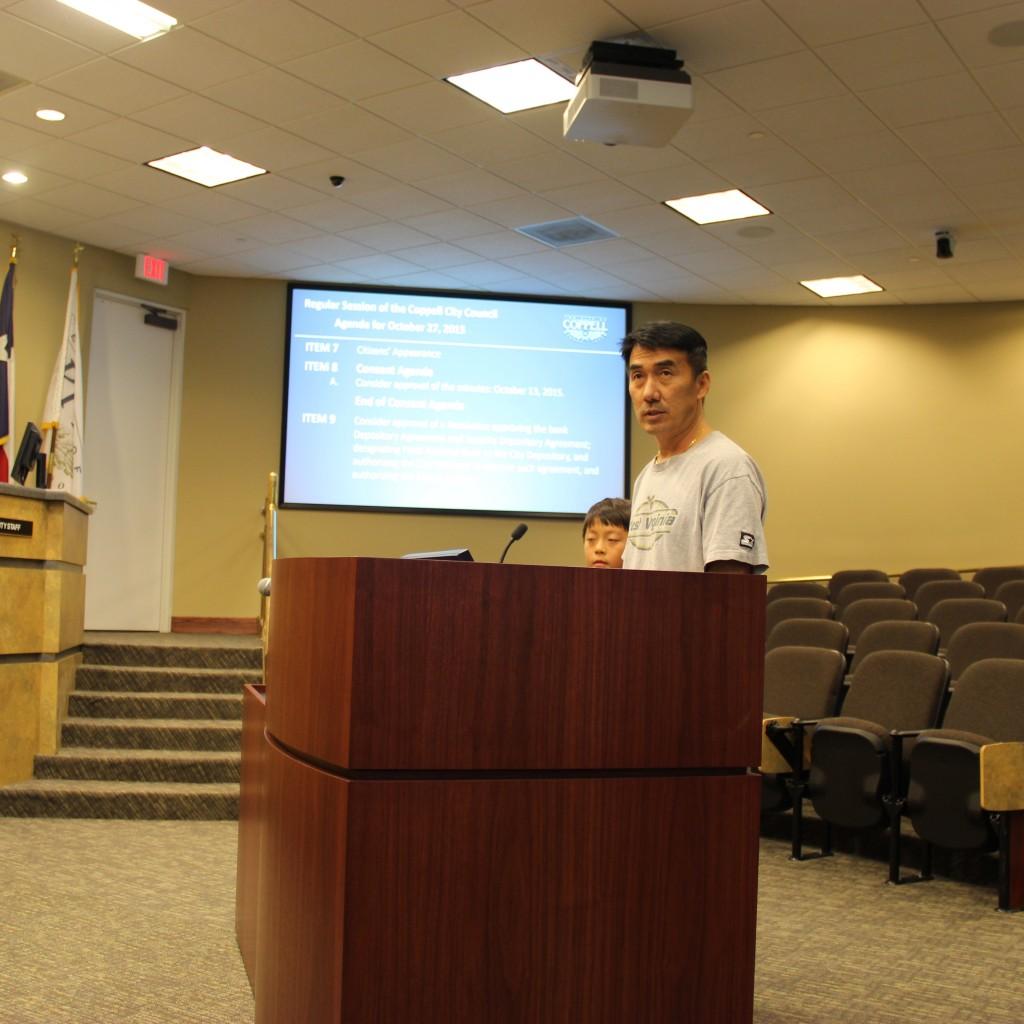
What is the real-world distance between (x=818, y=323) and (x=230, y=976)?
7763 mm

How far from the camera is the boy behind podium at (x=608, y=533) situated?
2838mm

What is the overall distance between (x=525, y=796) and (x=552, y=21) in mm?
4036

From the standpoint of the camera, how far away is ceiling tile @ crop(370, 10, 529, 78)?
4867 millimetres

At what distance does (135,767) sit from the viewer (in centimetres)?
547

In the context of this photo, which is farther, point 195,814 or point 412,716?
point 195,814

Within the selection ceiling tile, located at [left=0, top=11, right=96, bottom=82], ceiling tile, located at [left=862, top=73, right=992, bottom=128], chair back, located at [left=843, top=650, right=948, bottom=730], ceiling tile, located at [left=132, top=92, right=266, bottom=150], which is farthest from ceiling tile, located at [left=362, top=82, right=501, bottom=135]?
chair back, located at [left=843, top=650, right=948, bottom=730]

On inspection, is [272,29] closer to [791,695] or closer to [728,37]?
[728,37]

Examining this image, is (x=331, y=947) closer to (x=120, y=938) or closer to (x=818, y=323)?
(x=120, y=938)

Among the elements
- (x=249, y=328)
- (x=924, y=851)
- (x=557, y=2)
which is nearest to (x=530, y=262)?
(x=249, y=328)

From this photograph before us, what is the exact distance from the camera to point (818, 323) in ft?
30.9

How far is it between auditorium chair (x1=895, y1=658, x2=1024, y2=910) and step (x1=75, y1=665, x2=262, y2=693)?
148 inches

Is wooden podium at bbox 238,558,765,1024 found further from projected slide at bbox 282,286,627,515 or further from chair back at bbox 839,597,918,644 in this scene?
projected slide at bbox 282,286,627,515

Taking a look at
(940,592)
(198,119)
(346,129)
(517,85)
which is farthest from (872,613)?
(198,119)

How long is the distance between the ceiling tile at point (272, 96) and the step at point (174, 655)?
299cm
